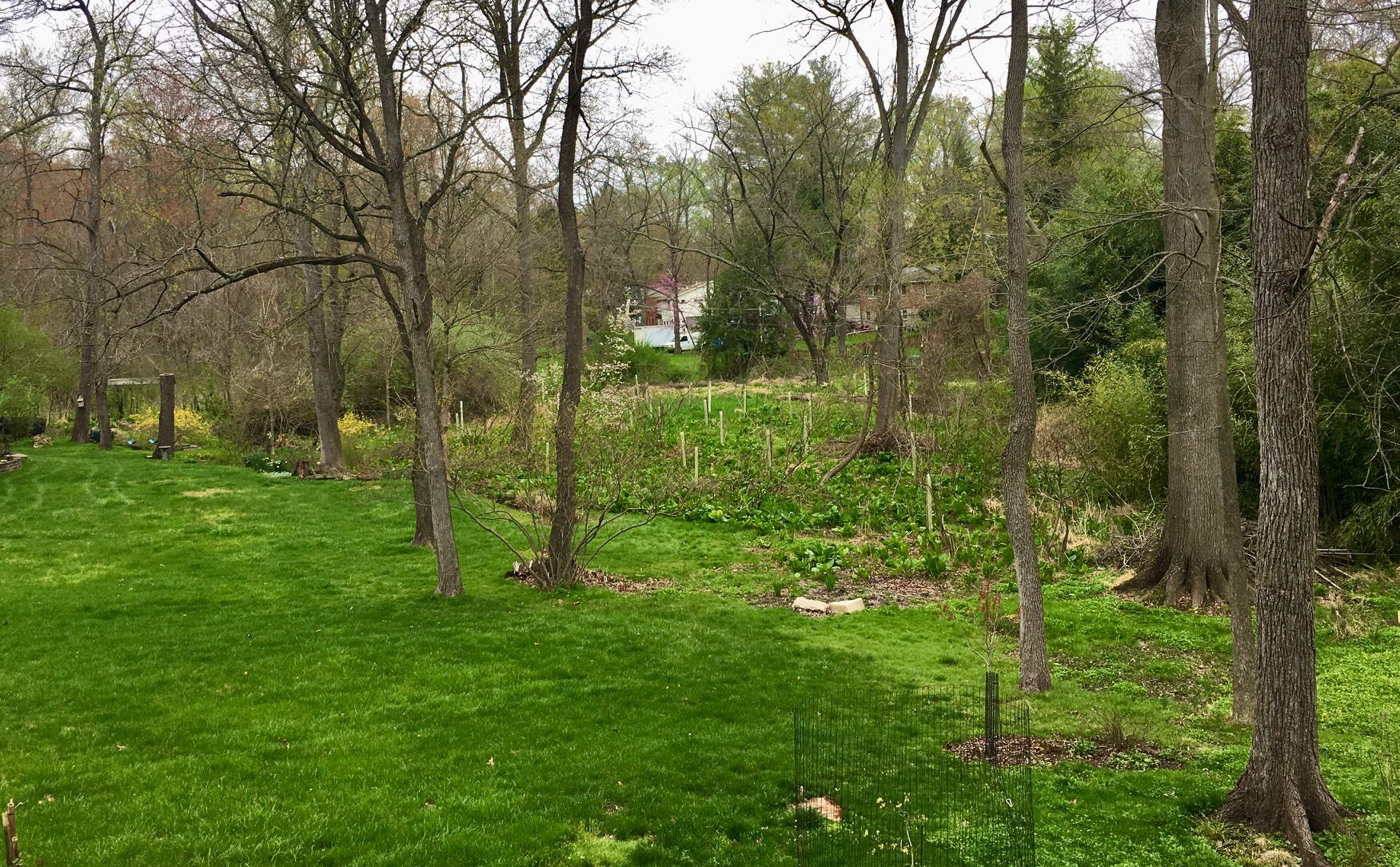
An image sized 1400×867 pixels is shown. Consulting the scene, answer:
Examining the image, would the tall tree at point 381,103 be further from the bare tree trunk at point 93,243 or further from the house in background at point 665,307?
the house in background at point 665,307

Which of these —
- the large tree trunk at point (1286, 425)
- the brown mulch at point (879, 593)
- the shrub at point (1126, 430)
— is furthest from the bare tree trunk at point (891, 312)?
the large tree trunk at point (1286, 425)

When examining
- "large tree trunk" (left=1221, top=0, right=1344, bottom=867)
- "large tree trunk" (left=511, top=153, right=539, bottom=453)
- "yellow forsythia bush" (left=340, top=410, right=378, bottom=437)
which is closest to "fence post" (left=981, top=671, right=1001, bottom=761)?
"large tree trunk" (left=1221, top=0, right=1344, bottom=867)

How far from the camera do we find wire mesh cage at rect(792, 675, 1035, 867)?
15.3ft

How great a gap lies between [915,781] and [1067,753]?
3.90 ft

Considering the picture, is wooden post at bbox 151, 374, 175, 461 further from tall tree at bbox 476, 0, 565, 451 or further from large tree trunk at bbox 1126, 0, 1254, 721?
large tree trunk at bbox 1126, 0, 1254, 721

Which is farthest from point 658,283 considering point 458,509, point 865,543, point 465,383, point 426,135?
point 865,543

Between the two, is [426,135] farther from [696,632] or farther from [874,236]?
[696,632]

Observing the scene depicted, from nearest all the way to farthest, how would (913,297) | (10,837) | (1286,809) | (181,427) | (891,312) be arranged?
(10,837) < (1286,809) < (891,312) < (181,427) < (913,297)

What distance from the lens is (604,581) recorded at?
11211 mm

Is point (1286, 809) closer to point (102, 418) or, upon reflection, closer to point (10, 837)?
point (10, 837)

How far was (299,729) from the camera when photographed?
20.9 feet

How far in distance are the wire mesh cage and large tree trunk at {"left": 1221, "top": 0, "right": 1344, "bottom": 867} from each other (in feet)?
4.17

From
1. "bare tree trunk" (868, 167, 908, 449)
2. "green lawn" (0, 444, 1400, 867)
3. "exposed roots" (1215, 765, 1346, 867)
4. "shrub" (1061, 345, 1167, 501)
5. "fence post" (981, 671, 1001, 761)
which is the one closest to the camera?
"exposed roots" (1215, 765, 1346, 867)

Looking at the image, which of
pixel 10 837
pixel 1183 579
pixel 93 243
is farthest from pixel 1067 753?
pixel 93 243
